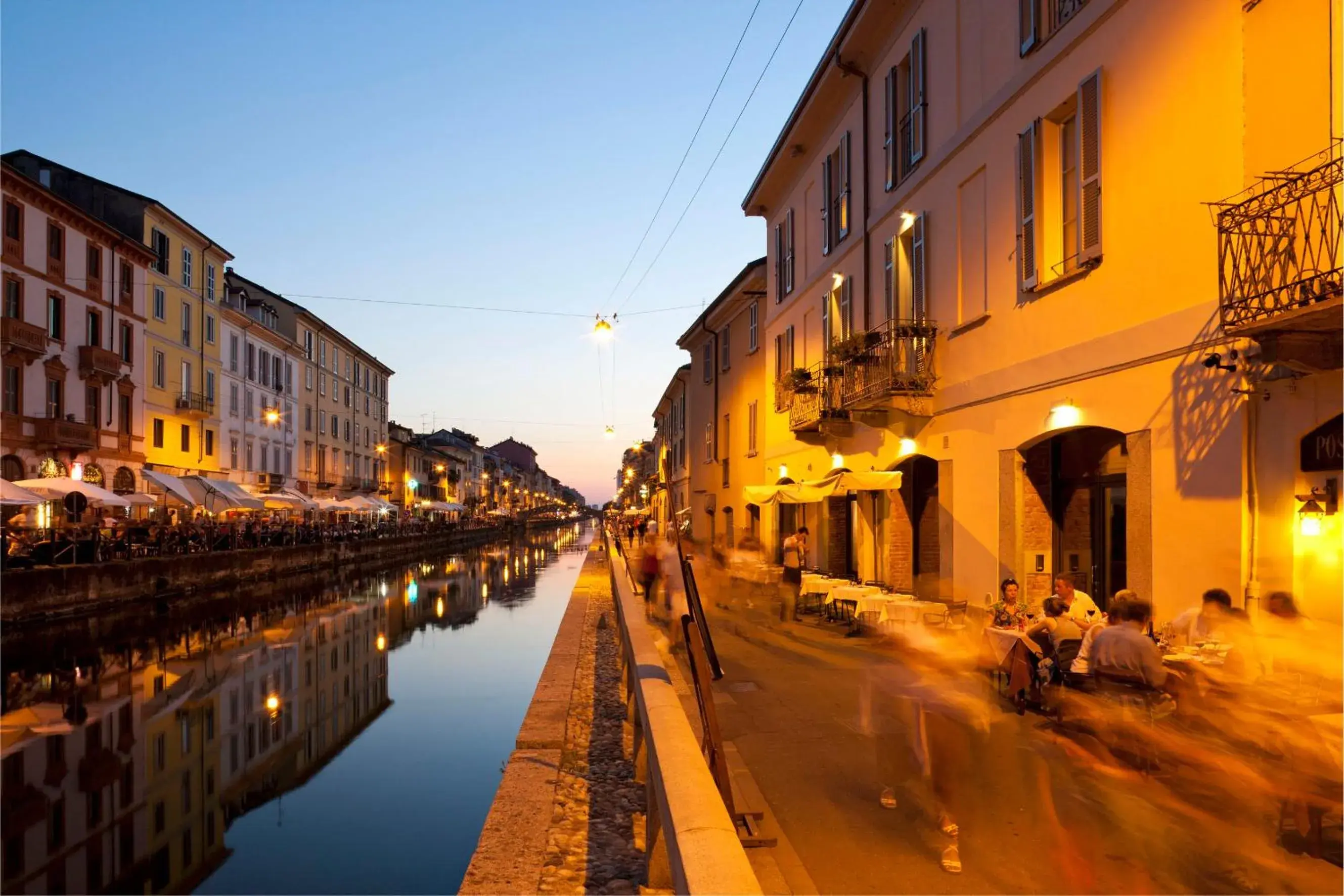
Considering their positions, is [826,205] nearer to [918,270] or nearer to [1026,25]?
[918,270]

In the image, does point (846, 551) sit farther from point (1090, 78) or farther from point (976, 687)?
point (1090, 78)

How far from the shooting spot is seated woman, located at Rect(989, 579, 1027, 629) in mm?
8836

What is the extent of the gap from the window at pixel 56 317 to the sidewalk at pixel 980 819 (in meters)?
31.3

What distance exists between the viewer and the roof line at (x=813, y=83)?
1560 centimetres

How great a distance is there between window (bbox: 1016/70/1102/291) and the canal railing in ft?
21.2

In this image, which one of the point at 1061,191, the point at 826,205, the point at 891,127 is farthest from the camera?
the point at 826,205

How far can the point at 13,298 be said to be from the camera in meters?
28.6

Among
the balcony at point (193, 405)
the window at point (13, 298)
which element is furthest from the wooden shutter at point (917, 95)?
the balcony at point (193, 405)

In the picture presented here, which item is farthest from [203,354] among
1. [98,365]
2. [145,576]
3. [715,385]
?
[715,385]

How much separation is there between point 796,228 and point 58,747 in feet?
58.7

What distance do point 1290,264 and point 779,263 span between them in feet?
58.4

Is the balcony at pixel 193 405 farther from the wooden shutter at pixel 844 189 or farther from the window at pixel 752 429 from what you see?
the wooden shutter at pixel 844 189

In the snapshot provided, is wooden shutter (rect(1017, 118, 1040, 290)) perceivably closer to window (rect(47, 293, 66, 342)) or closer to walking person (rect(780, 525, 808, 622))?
walking person (rect(780, 525, 808, 622))

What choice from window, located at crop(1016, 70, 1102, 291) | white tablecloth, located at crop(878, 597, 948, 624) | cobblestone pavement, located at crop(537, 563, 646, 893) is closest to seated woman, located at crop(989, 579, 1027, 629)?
white tablecloth, located at crop(878, 597, 948, 624)
